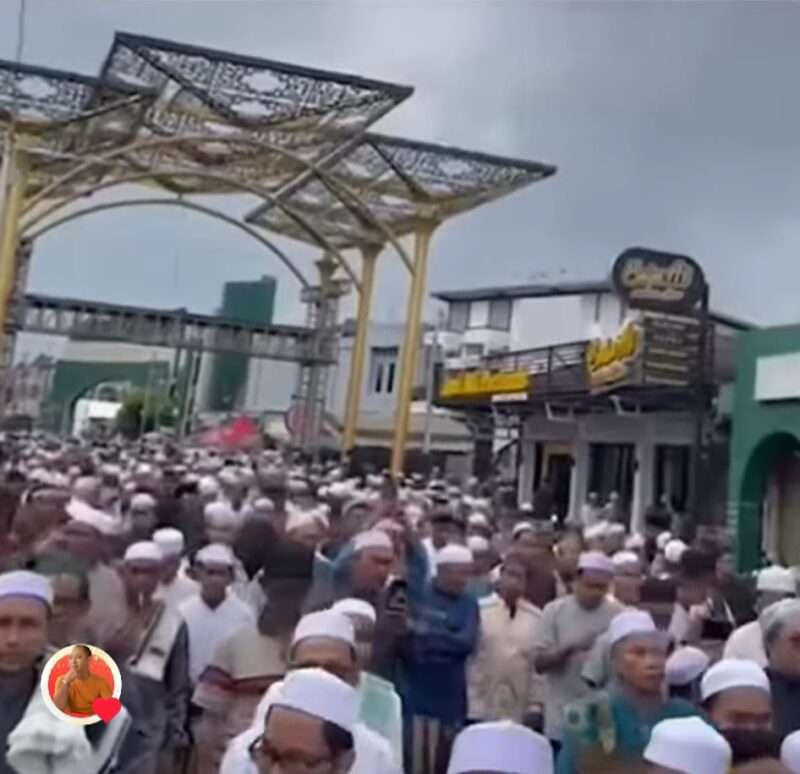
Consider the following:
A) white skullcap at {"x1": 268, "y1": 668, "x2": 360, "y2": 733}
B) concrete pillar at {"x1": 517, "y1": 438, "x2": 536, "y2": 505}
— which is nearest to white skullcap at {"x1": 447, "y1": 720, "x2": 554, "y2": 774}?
white skullcap at {"x1": 268, "y1": 668, "x2": 360, "y2": 733}

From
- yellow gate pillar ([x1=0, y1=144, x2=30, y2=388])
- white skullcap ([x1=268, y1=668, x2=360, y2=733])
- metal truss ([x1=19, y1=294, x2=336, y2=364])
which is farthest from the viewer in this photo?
metal truss ([x1=19, y1=294, x2=336, y2=364])

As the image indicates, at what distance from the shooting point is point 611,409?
1328 inches

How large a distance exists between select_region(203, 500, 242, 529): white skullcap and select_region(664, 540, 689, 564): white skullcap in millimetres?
2934

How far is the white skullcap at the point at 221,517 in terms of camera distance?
33.6 feet

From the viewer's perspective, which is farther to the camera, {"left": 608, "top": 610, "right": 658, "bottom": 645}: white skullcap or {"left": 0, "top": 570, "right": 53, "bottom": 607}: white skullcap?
{"left": 608, "top": 610, "right": 658, "bottom": 645}: white skullcap

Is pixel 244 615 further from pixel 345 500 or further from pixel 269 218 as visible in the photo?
pixel 269 218

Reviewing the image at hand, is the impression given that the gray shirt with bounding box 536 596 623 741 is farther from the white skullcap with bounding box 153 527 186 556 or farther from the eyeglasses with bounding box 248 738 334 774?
the eyeglasses with bounding box 248 738 334 774

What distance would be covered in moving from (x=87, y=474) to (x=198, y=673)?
9.79 meters

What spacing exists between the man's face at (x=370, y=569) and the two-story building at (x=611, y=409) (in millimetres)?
16682

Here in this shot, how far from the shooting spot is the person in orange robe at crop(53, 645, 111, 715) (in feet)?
9.21

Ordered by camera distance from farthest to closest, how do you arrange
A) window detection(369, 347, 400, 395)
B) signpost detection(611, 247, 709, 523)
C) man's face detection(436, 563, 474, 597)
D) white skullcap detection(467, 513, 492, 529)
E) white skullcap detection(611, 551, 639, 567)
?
window detection(369, 347, 400, 395)
signpost detection(611, 247, 709, 523)
white skullcap detection(467, 513, 492, 529)
white skullcap detection(611, 551, 639, 567)
man's face detection(436, 563, 474, 597)

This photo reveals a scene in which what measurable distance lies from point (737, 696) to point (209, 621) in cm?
311

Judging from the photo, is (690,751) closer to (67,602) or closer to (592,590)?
(67,602)

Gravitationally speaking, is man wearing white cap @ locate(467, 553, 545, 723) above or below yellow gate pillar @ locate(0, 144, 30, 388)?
below
